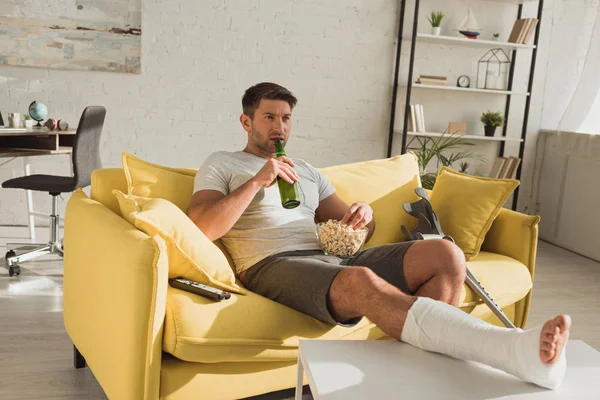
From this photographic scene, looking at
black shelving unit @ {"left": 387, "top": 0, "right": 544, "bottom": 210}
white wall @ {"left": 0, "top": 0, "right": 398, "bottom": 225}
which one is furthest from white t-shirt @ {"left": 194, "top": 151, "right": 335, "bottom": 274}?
black shelving unit @ {"left": 387, "top": 0, "right": 544, "bottom": 210}

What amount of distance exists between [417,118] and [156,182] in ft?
10.4

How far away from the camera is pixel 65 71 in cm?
453

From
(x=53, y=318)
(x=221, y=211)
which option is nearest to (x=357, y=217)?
(x=221, y=211)

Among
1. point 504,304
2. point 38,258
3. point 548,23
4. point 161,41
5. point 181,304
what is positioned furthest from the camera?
point 548,23

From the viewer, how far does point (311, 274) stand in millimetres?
1903

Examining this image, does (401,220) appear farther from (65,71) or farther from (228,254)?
(65,71)

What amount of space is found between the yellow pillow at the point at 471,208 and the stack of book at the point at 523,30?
2.81 m

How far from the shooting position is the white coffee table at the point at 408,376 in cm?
135

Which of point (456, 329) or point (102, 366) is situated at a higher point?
point (456, 329)

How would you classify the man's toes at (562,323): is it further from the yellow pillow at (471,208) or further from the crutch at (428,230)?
the yellow pillow at (471,208)

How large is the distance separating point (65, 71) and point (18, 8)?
521 mm

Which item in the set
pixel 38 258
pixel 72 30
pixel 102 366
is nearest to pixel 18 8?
pixel 72 30

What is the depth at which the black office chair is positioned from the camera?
348 centimetres

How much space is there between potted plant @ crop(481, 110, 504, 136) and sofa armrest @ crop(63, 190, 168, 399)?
3852 millimetres
